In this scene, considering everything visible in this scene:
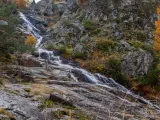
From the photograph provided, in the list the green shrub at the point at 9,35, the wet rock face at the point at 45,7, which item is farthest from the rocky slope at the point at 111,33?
the wet rock face at the point at 45,7

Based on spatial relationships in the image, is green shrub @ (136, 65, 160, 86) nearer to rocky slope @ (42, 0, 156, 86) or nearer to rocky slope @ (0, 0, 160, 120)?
rocky slope @ (42, 0, 156, 86)

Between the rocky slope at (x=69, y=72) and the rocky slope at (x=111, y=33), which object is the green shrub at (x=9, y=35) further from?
the rocky slope at (x=111, y=33)

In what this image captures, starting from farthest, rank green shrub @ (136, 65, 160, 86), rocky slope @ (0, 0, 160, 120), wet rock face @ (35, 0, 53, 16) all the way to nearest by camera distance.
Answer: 1. wet rock face @ (35, 0, 53, 16)
2. green shrub @ (136, 65, 160, 86)
3. rocky slope @ (0, 0, 160, 120)

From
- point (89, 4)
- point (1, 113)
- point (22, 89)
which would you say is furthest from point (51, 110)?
point (89, 4)

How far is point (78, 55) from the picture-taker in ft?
106

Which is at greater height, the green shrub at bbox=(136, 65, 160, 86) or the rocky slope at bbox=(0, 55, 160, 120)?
the rocky slope at bbox=(0, 55, 160, 120)

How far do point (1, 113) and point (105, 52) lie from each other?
25.0 m

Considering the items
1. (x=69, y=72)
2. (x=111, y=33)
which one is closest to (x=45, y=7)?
(x=111, y=33)

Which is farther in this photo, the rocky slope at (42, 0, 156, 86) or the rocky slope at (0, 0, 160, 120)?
the rocky slope at (42, 0, 156, 86)

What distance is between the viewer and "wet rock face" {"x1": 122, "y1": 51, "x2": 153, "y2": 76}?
29769 millimetres

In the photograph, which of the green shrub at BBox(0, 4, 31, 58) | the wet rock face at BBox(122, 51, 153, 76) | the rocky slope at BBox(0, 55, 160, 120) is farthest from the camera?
the wet rock face at BBox(122, 51, 153, 76)

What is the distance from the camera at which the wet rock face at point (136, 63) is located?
97.7ft

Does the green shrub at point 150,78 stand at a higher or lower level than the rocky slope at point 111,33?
lower

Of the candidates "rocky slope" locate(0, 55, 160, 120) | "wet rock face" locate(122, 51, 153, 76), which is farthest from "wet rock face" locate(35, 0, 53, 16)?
"rocky slope" locate(0, 55, 160, 120)
